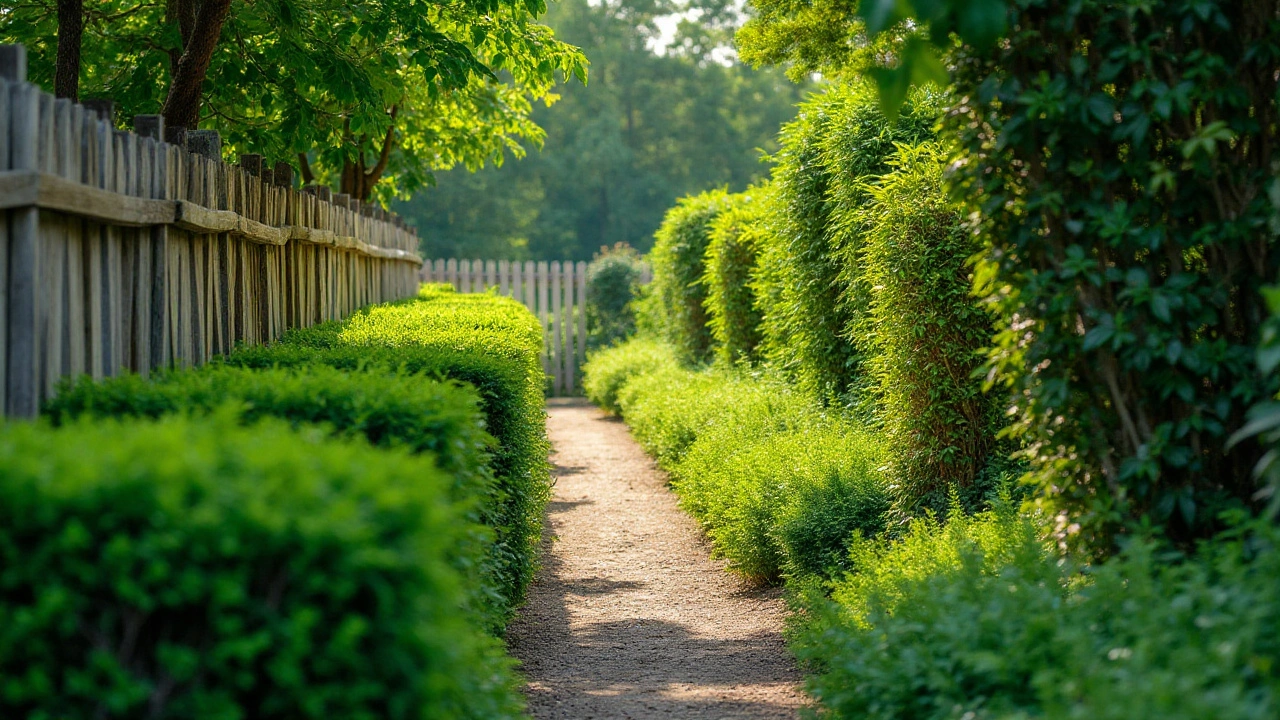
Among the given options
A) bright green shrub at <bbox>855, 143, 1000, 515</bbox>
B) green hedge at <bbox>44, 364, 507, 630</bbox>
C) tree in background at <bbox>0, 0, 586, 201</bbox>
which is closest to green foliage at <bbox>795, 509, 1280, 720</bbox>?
green hedge at <bbox>44, 364, 507, 630</bbox>

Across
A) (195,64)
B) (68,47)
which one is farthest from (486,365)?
(68,47)

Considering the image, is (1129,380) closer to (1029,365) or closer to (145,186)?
(1029,365)

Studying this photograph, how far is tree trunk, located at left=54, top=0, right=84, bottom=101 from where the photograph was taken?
6961 mm

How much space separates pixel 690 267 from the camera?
15.0 meters

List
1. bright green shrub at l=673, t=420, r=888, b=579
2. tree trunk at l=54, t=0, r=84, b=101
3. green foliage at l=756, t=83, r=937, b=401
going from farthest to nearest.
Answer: green foliage at l=756, t=83, r=937, b=401 → tree trunk at l=54, t=0, r=84, b=101 → bright green shrub at l=673, t=420, r=888, b=579

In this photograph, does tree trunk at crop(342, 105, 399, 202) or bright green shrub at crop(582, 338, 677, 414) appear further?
bright green shrub at crop(582, 338, 677, 414)

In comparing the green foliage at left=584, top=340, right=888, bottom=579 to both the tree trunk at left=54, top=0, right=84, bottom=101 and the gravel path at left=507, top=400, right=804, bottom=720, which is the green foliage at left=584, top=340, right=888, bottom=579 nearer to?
the gravel path at left=507, top=400, right=804, bottom=720

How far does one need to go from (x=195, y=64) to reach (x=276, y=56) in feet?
2.57

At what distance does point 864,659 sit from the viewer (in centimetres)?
376

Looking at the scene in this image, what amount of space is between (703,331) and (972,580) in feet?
36.2

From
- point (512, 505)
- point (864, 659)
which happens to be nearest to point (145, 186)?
point (512, 505)

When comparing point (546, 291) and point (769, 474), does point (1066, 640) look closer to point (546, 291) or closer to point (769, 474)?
point (769, 474)

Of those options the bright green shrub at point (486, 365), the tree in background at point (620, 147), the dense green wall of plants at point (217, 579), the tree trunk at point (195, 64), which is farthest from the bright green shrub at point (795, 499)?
the tree in background at point (620, 147)

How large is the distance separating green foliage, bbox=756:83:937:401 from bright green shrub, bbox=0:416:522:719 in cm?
569
